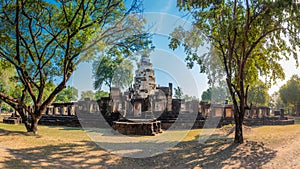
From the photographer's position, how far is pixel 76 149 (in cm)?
955

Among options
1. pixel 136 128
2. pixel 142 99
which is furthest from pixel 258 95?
pixel 136 128

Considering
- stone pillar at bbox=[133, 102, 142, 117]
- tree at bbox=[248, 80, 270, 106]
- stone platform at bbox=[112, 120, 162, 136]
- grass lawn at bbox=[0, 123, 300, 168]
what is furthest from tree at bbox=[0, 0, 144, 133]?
tree at bbox=[248, 80, 270, 106]

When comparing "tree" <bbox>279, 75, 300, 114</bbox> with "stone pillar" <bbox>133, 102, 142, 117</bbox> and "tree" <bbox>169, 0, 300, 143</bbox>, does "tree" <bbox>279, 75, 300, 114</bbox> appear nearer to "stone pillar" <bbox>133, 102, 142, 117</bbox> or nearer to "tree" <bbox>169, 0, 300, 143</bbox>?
"stone pillar" <bbox>133, 102, 142, 117</bbox>

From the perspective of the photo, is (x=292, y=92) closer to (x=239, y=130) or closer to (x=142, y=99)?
(x=142, y=99)

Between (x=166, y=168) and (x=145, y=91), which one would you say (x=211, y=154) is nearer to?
(x=166, y=168)

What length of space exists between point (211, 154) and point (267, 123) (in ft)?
52.3

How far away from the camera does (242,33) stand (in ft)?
35.2

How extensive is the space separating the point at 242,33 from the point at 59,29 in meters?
10.0

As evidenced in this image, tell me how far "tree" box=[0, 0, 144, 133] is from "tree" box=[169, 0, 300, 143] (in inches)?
136

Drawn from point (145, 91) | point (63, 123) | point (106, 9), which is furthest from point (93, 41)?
point (145, 91)

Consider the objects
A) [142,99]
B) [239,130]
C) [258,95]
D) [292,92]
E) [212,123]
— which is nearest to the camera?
[239,130]

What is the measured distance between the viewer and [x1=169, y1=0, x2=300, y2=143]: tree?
1010cm

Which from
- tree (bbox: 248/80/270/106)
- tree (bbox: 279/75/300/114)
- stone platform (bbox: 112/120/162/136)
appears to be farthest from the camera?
tree (bbox: 248/80/270/106)

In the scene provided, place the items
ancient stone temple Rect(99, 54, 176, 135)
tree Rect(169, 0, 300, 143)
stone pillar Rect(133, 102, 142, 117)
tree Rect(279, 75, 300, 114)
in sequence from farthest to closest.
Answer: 1. tree Rect(279, 75, 300, 114)
2. stone pillar Rect(133, 102, 142, 117)
3. ancient stone temple Rect(99, 54, 176, 135)
4. tree Rect(169, 0, 300, 143)
